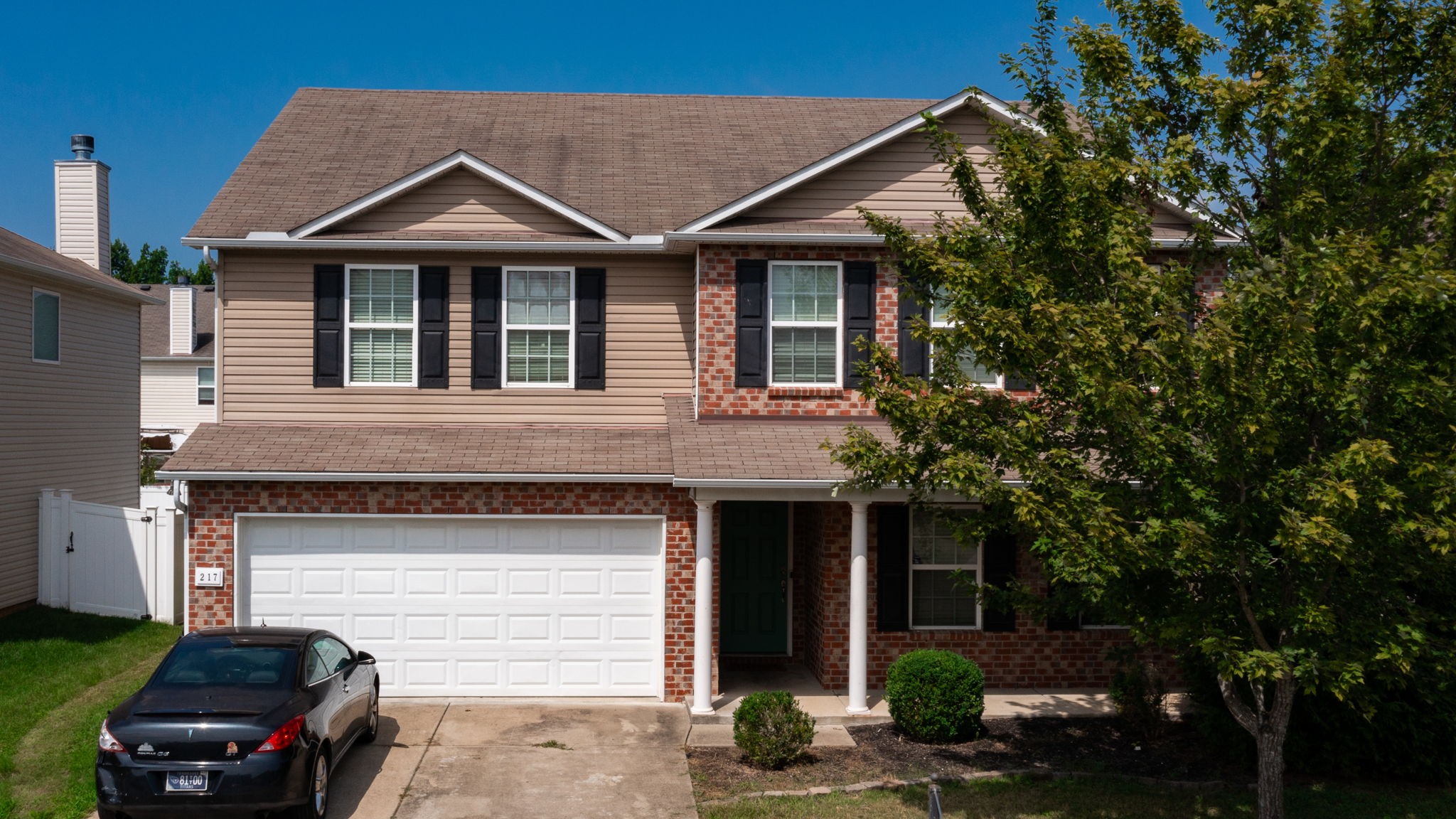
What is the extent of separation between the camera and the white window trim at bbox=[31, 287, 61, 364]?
1788 centimetres

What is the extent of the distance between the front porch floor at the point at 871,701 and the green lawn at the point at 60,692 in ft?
20.1

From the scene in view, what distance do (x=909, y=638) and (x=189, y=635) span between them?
805 centimetres

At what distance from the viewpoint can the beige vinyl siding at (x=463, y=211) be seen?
567 inches

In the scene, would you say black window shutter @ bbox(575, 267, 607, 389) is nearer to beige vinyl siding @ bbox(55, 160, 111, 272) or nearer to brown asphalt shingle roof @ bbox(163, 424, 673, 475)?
brown asphalt shingle roof @ bbox(163, 424, 673, 475)

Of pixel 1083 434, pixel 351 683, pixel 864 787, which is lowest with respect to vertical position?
pixel 864 787

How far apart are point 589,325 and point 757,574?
4.10 m

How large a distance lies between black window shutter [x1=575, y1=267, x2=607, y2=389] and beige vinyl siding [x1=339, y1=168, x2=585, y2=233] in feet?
2.08

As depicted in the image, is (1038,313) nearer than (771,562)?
Yes

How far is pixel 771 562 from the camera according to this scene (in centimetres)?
1552

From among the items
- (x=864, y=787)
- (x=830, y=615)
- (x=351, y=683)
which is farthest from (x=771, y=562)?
(x=351, y=683)

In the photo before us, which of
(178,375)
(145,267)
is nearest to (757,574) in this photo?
(178,375)

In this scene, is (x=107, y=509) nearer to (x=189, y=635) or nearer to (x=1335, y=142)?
(x=189, y=635)

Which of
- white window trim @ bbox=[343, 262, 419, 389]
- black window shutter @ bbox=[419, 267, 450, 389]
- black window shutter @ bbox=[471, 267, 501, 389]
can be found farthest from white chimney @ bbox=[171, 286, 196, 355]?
black window shutter @ bbox=[471, 267, 501, 389]

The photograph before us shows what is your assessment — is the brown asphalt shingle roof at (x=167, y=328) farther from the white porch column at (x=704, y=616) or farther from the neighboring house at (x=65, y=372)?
the white porch column at (x=704, y=616)
